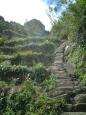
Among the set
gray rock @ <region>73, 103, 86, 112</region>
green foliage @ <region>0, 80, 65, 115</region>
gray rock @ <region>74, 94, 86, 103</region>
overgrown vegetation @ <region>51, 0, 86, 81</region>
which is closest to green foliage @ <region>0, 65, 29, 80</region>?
overgrown vegetation @ <region>51, 0, 86, 81</region>

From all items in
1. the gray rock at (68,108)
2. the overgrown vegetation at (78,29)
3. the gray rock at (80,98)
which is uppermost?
the overgrown vegetation at (78,29)

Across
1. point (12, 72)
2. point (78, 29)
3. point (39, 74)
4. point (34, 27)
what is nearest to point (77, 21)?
point (78, 29)

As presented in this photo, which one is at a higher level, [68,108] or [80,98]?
[80,98]

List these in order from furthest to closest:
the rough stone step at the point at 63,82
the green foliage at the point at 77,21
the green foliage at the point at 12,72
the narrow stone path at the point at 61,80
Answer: the green foliage at the point at 12,72
the green foliage at the point at 77,21
the rough stone step at the point at 63,82
the narrow stone path at the point at 61,80

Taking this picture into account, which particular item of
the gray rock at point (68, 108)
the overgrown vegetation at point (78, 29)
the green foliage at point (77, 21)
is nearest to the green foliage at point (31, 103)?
the gray rock at point (68, 108)

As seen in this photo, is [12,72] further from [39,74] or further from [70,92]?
[70,92]

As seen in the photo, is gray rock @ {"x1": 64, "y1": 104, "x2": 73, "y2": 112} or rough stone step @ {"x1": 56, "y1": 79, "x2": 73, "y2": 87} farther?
rough stone step @ {"x1": 56, "y1": 79, "x2": 73, "y2": 87}

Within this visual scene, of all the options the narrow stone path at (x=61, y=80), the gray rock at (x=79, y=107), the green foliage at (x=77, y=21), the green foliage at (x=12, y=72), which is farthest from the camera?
the green foliage at (x=12, y=72)

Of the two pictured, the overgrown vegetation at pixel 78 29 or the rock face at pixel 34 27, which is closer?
the overgrown vegetation at pixel 78 29

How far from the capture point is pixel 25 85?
12.6 metres

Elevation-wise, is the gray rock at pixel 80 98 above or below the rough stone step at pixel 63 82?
below

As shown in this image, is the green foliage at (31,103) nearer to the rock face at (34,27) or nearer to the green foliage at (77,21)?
the green foliage at (77,21)

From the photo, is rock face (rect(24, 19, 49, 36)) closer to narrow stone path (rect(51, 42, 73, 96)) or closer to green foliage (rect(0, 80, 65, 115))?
narrow stone path (rect(51, 42, 73, 96))

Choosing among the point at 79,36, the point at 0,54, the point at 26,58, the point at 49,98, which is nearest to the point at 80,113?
the point at 49,98
